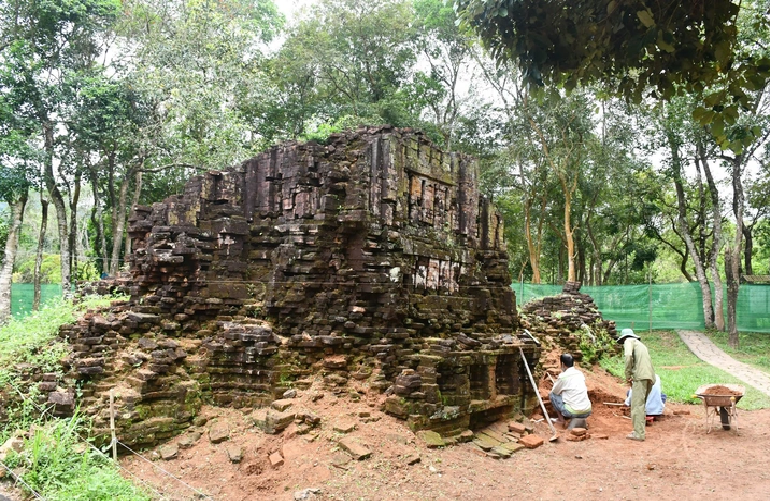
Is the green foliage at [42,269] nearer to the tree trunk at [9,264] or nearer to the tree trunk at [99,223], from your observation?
the tree trunk at [99,223]

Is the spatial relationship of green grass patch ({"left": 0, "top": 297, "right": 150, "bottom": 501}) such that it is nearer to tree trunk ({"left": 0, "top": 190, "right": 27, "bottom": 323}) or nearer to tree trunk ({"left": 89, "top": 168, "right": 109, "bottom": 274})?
tree trunk ({"left": 0, "top": 190, "right": 27, "bottom": 323})

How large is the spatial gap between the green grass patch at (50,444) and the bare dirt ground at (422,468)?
553mm

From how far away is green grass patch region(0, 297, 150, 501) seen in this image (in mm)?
5898

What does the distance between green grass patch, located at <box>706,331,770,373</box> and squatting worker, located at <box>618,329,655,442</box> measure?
10.3 metres

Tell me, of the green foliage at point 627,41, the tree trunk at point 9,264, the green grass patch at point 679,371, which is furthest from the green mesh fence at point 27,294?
the green foliage at point 627,41

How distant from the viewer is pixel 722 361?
721 inches

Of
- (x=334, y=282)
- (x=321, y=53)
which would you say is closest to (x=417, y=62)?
(x=321, y=53)

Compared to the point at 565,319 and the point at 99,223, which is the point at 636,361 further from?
the point at 99,223

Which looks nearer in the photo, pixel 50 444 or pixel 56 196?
pixel 50 444

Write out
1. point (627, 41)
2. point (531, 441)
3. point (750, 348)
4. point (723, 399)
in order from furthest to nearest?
1. point (750, 348)
2. point (723, 399)
3. point (531, 441)
4. point (627, 41)

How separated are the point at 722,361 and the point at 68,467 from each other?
62.8ft

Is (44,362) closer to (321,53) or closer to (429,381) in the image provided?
(429,381)

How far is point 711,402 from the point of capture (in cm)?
930

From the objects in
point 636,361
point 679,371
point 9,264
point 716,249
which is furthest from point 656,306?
point 9,264
